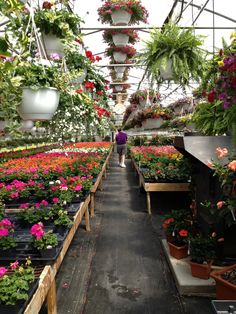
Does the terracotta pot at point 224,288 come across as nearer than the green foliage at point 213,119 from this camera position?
Yes

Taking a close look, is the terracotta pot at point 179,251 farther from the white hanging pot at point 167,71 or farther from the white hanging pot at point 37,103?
the white hanging pot at point 37,103

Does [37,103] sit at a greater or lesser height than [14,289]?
greater

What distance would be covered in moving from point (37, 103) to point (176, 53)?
161 cm

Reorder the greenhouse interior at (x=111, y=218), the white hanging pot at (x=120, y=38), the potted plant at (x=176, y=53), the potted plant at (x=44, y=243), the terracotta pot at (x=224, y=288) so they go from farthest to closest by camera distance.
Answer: the white hanging pot at (x=120, y=38)
the potted plant at (x=176, y=53)
the potted plant at (x=44, y=243)
the terracotta pot at (x=224, y=288)
the greenhouse interior at (x=111, y=218)

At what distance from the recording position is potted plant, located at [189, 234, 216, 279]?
2.59 meters

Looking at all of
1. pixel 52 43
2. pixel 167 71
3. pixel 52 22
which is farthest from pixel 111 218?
pixel 52 22

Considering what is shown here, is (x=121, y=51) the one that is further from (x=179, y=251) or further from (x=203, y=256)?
(x=203, y=256)

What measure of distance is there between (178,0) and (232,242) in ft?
11.8

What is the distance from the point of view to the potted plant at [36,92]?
186 centimetres

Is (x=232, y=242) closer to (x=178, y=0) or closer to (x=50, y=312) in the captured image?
(x=50, y=312)

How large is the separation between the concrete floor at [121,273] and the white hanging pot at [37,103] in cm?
145

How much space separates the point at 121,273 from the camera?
304 cm

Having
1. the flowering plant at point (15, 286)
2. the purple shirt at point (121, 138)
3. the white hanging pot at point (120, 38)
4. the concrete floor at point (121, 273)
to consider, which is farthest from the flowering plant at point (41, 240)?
the purple shirt at point (121, 138)

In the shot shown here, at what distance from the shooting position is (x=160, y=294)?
2.63 m
